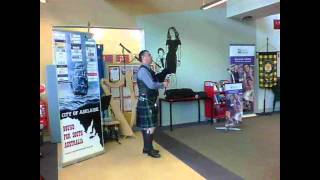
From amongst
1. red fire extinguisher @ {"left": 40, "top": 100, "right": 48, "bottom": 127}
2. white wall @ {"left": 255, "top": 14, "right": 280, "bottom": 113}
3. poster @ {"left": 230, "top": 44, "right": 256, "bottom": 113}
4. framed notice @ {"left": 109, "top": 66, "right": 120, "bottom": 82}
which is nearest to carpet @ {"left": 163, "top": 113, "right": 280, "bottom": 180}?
poster @ {"left": 230, "top": 44, "right": 256, "bottom": 113}

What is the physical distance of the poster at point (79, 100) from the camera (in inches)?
164

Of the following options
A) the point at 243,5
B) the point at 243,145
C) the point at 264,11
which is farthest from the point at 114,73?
the point at 264,11

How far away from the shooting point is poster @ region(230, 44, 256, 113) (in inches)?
281

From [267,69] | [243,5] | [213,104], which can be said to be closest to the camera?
[243,5]

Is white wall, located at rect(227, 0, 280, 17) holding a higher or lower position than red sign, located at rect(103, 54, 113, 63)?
higher

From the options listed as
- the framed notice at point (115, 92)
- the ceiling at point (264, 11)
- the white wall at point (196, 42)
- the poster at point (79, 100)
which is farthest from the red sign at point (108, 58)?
the ceiling at point (264, 11)

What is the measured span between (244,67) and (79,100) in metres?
4.43

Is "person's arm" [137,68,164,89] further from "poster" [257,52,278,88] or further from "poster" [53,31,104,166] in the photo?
"poster" [257,52,278,88]

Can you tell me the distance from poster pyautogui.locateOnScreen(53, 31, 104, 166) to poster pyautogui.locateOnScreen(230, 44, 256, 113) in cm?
378

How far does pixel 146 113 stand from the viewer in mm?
4289

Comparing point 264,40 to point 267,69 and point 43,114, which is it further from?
point 43,114

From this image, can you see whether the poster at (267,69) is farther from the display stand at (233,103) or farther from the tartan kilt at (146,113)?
the tartan kilt at (146,113)

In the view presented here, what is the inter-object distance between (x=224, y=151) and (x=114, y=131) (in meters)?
1.96

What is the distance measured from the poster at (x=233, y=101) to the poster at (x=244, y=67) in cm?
115
